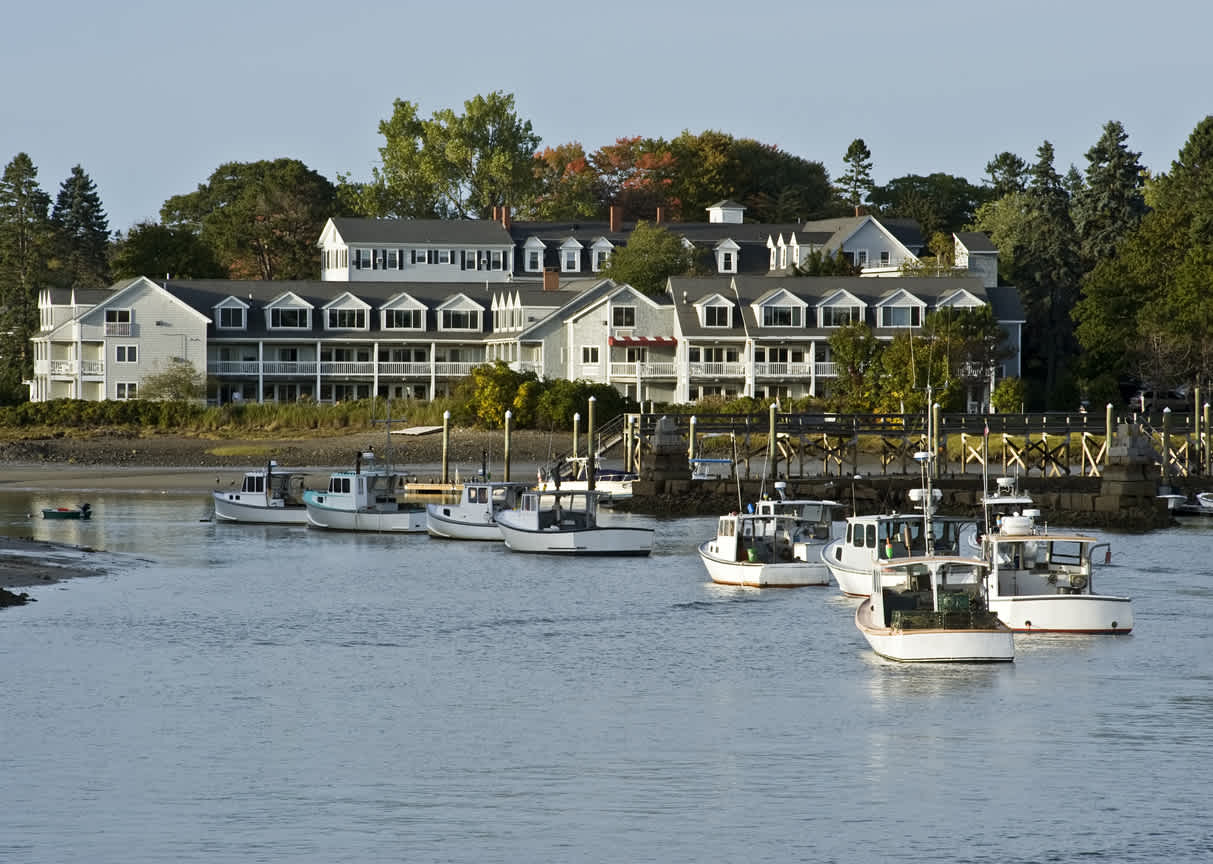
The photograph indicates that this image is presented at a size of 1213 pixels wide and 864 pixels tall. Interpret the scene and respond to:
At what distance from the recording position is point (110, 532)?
66.4m

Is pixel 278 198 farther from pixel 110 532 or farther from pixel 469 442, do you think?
pixel 110 532

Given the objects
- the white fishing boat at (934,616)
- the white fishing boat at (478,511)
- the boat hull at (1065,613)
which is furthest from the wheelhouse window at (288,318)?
the white fishing boat at (934,616)

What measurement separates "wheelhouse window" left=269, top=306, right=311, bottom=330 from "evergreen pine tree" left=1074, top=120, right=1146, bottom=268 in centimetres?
5308

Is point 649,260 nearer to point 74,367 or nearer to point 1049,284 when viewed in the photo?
point 1049,284

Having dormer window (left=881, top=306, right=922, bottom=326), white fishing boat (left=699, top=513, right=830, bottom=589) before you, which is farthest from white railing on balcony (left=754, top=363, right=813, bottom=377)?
white fishing boat (left=699, top=513, right=830, bottom=589)

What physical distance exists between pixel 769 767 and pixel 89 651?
17007mm

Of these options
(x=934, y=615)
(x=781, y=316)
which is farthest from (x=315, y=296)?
(x=934, y=615)

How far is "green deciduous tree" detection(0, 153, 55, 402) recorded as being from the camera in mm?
126625

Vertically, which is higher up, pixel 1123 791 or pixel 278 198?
pixel 278 198

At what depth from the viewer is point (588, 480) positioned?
8056 centimetres

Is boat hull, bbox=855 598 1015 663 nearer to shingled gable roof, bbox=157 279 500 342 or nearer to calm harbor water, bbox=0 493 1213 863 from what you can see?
calm harbor water, bbox=0 493 1213 863

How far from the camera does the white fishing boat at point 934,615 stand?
38188mm

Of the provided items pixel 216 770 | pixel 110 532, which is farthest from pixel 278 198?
pixel 216 770

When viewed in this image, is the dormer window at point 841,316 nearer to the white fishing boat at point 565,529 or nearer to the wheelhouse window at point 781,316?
the wheelhouse window at point 781,316
